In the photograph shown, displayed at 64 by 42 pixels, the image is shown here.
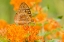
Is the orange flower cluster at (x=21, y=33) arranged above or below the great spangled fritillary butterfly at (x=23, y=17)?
below

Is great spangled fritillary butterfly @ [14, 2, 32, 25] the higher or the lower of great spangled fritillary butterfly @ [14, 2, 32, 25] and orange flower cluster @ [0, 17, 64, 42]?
the higher

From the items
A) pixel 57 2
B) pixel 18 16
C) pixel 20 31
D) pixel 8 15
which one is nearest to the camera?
pixel 20 31

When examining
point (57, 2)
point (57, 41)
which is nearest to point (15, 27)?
point (57, 41)

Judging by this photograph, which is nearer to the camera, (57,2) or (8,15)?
(57,2)

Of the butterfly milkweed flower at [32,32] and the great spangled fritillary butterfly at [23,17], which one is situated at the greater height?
the great spangled fritillary butterfly at [23,17]

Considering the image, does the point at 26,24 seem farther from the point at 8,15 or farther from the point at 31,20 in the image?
the point at 8,15

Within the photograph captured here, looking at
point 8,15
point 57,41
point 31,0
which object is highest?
point 31,0

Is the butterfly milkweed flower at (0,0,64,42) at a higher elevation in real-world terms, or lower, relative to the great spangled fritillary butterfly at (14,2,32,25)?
lower

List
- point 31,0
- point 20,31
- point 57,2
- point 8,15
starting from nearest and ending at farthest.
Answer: point 20,31 < point 31,0 < point 57,2 < point 8,15

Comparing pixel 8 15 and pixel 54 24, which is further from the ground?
pixel 54 24
